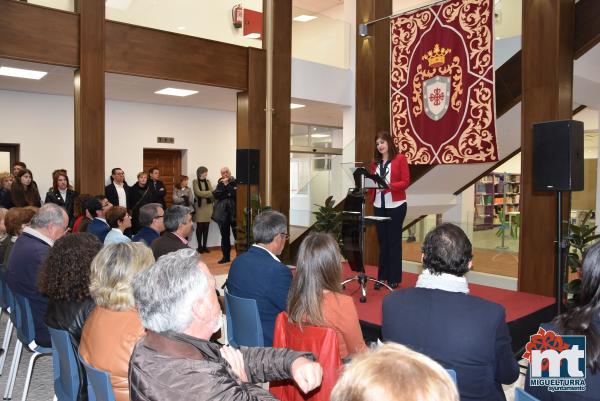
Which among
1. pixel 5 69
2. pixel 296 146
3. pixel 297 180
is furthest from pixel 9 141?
pixel 296 146

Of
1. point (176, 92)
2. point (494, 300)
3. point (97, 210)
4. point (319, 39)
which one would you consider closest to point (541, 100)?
point (494, 300)

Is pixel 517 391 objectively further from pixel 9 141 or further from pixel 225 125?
pixel 225 125

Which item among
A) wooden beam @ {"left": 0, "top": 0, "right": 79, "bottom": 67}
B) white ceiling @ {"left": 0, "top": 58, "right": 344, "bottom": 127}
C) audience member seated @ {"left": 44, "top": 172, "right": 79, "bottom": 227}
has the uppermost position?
wooden beam @ {"left": 0, "top": 0, "right": 79, "bottom": 67}

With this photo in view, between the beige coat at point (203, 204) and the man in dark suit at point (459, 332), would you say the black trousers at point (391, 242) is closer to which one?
the man in dark suit at point (459, 332)

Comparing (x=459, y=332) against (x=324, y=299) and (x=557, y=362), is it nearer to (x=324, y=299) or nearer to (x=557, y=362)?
(x=557, y=362)

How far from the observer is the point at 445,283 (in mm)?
1891

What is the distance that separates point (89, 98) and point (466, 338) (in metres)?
5.41

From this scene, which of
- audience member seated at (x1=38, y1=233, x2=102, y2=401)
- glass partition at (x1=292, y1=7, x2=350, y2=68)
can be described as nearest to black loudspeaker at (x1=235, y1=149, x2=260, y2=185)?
glass partition at (x1=292, y1=7, x2=350, y2=68)

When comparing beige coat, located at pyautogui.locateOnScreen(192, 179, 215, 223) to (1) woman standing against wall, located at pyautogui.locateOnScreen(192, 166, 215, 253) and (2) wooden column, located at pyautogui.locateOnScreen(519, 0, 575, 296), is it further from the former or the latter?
(2) wooden column, located at pyautogui.locateOnScreen(519, 0, 575, 296)

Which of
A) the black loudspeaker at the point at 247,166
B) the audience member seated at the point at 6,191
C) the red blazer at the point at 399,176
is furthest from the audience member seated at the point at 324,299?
the audience member seated at the point at 6,191

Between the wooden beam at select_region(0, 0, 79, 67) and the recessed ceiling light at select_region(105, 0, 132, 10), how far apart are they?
470 mm

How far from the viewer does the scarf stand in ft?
6.19

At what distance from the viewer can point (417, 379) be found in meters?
0.76

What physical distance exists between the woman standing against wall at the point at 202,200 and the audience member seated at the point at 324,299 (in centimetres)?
686
